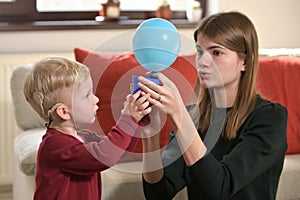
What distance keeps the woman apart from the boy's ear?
236 mm

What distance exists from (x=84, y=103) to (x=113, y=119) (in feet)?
1.05

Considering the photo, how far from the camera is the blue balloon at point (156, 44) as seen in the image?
1.36m

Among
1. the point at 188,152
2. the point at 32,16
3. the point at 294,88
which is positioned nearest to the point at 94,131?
the point at 188,152

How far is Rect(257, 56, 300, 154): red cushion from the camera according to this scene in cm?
277

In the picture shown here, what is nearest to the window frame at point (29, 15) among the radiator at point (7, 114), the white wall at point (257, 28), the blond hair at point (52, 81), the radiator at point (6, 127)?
the white wall at point (257, 28)

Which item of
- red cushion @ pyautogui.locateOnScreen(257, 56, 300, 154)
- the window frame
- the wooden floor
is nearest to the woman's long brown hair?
red cushion @ pyautogui.locateOnScreen(257, 56, 300, 154)

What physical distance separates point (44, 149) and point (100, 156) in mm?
179

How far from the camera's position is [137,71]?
1496 mm

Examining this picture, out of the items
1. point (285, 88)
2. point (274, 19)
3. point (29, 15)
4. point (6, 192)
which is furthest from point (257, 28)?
point (6, 192)

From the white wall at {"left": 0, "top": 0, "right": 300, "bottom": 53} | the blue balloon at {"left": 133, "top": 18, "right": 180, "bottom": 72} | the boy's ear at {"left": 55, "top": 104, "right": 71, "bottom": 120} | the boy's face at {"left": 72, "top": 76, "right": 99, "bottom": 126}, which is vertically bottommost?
the white wall at {"left": 0, "top": 0, "right": 300, "bottom": 53}

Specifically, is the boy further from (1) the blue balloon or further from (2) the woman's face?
(2) the woman's face

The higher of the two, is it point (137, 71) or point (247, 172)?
point (137, 71)

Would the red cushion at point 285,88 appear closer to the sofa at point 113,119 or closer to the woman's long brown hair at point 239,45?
the sofa at point 113,119

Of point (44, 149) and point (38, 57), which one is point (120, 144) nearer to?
point (44, 149)
